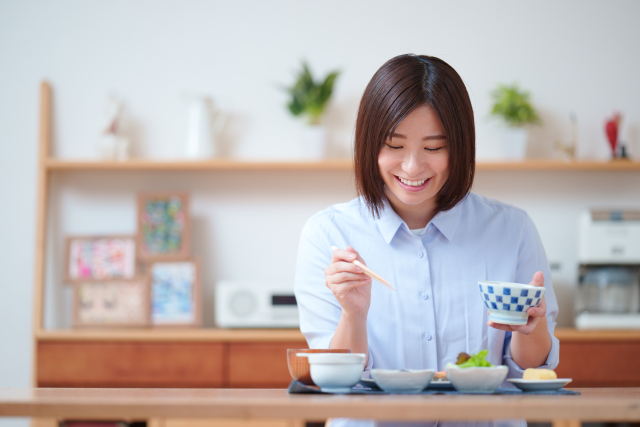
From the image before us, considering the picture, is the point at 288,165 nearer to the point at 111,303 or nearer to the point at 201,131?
the point at 201,131

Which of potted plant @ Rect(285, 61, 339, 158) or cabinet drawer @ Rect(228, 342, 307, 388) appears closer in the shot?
cabinet drawer @ Rect(228, 342, 307, 388)

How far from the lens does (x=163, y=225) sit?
294 cm

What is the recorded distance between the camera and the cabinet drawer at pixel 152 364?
258 centimetres

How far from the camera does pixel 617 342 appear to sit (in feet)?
8.33

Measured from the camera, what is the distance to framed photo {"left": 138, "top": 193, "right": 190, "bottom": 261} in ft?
9.54

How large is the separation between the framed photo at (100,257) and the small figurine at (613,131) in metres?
2.45

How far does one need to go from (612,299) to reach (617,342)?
22 centimetres

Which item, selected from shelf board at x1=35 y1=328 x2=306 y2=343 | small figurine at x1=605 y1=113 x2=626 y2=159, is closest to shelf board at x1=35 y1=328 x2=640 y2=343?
shelf board at x1=35 y1=328 x2=306 y2=343

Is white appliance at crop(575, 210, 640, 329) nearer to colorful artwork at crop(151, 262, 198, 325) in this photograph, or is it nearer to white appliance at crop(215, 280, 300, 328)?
white appliance at crop(215, 280, 300, 328)

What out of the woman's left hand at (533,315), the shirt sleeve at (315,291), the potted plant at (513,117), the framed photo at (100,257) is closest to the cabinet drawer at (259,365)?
the framed photo at (100,257)

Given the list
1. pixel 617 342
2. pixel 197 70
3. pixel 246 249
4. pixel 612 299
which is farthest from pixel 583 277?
pixel 197 70

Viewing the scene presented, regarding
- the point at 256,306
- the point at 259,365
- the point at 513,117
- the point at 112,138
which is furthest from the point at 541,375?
Answer: the point at 112,138

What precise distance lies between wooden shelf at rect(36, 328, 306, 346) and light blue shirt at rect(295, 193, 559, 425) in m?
1.29

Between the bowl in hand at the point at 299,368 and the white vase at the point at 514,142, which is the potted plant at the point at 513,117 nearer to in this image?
the white vase at the point at 514,142
